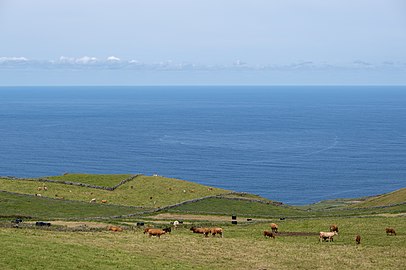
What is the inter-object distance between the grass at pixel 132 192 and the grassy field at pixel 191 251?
3038 centimetres

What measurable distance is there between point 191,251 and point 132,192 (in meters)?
47.7

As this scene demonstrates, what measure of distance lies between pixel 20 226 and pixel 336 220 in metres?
33.8

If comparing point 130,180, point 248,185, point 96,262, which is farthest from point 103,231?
point 248,185

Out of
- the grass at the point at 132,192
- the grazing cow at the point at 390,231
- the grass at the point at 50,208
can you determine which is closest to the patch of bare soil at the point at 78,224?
the grass at the point at 50,208

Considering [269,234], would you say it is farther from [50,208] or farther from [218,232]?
[50,208]

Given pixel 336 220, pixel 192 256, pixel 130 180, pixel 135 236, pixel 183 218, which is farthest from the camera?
pixel 130 180

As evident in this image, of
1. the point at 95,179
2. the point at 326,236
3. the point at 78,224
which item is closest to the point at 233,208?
the point at 95,179

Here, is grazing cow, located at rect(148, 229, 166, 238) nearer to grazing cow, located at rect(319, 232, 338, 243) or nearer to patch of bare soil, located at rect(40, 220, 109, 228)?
patch of bare soil, located at rect(40, 220, 109, 228)

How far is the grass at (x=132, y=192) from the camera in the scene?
88000mm

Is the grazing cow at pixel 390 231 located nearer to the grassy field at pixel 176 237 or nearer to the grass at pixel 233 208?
the grassy field at pixel 176 237

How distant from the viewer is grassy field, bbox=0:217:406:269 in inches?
1638

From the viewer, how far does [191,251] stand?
155 ft

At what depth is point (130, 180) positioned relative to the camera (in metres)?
102

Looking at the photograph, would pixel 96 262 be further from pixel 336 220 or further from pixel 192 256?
pixel 336 220
